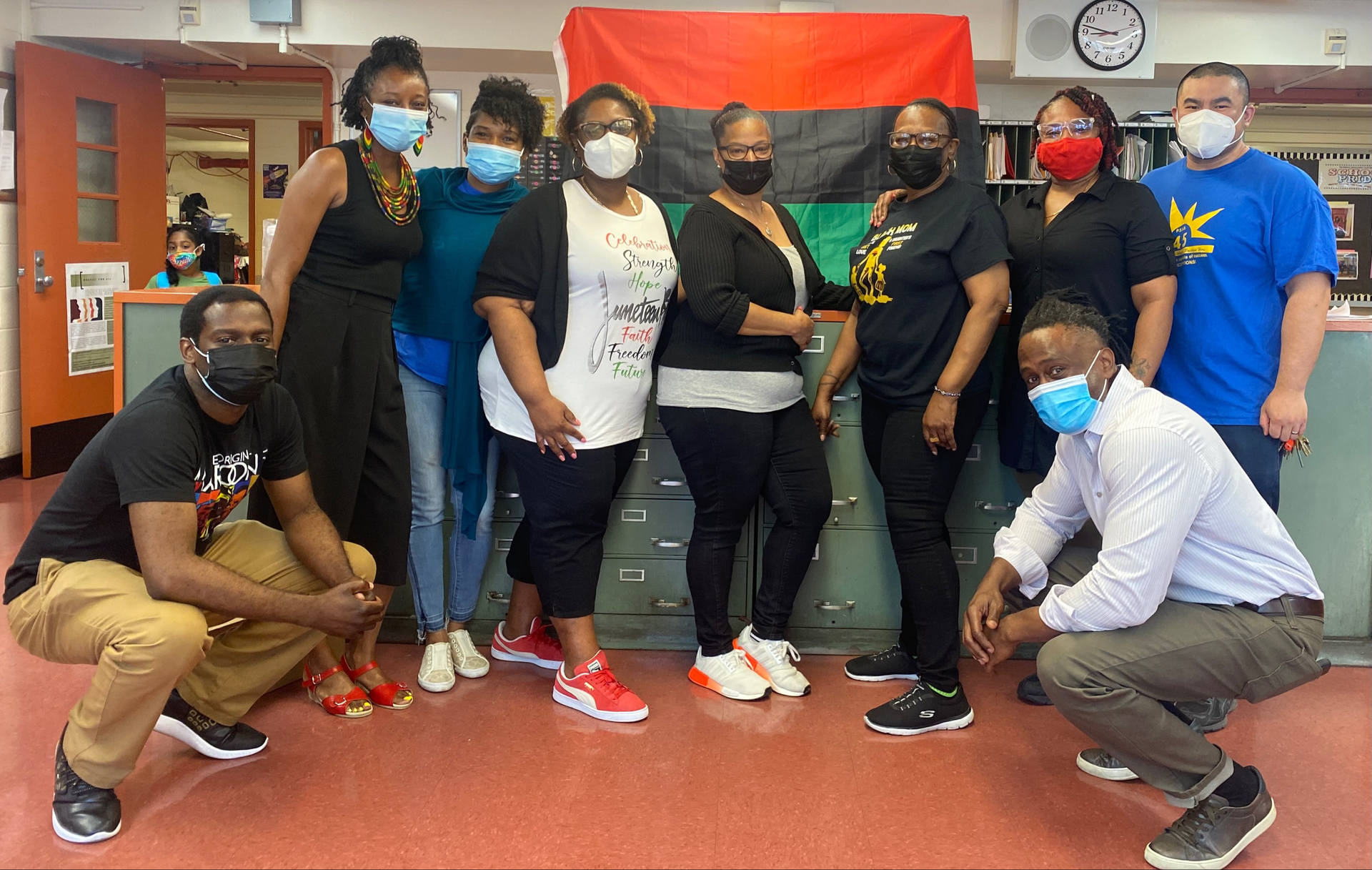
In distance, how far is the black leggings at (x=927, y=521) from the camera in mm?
2363

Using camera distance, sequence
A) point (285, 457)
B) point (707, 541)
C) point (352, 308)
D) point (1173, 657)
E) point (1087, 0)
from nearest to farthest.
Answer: point (1173, 657) < point (285, 457) < point (352, 308) < point (707, 541) < point (1087, 0)

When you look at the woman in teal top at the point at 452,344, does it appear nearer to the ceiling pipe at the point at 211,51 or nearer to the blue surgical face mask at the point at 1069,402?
the blue surgical face mask at the point at 1069,402

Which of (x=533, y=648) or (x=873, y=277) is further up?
(x=873, y=277)

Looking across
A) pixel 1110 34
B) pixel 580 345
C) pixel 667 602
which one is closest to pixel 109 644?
pixel 580 345

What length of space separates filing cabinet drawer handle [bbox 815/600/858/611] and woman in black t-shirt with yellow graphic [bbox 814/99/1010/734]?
1.27ft

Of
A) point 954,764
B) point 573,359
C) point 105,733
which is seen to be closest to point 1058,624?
point 954,764

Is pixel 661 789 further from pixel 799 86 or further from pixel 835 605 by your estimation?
pixel 799 86

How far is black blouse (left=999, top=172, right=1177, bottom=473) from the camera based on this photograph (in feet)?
7.39

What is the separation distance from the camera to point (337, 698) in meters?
2.36

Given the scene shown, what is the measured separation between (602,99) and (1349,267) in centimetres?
456

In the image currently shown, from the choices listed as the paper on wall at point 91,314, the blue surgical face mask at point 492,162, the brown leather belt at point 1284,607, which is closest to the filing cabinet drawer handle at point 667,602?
the blue surgical face mask at point 492,162

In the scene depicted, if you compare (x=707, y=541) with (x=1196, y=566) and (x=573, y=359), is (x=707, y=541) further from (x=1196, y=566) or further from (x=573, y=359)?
(x=1196, y=566)

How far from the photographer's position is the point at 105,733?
70.6 inches

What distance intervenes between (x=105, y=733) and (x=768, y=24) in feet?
12.5
